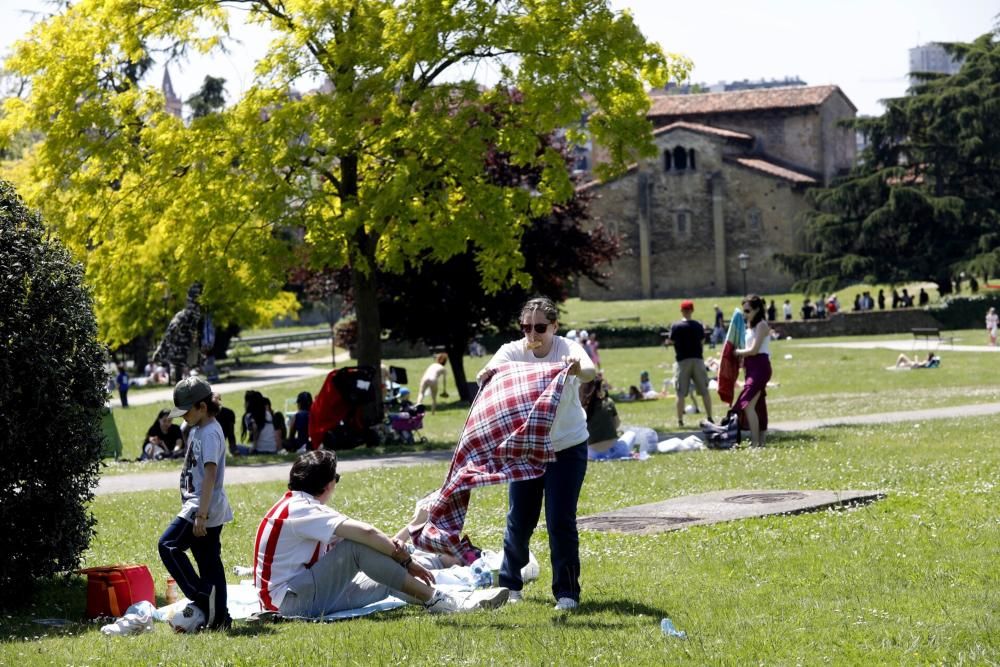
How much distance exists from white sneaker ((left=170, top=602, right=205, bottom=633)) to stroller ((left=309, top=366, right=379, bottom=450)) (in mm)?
12854

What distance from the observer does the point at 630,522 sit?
38.1ft

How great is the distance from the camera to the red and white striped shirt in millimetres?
8586

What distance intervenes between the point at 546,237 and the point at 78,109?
14.6 metres

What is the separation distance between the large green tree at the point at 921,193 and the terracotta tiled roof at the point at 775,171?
36.7ft

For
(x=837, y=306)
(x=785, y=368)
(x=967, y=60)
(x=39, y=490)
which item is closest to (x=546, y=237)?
(x=785, y=368)

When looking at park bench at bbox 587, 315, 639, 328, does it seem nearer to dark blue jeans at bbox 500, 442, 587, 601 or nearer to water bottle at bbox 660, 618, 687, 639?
dark blue jeans at bbox 500, 442, 587, 601

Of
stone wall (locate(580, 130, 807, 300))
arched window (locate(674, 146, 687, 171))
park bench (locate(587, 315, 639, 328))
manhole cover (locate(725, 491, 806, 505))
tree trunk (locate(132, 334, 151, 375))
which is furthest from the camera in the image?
arched window (locate(674, 146, 687, 171))

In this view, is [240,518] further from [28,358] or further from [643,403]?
[643,403]

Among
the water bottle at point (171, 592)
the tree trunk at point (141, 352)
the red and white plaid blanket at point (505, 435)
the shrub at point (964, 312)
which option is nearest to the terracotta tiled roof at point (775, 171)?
the shrub at point (964, 312)

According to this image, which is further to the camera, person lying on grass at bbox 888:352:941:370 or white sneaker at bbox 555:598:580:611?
person lying on grass at bbox 888:352:941:370

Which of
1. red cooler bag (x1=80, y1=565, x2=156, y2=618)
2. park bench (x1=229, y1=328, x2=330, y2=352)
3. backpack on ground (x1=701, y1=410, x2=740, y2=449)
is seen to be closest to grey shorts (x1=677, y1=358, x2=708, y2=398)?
backpack on ground (x1=701, y1=410, x2=740, y2=449)

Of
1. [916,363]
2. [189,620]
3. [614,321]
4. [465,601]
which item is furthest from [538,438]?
Result: [614,321]

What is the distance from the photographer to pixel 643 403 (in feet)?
107

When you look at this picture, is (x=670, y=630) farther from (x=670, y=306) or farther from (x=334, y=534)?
(x=670, y=306)
